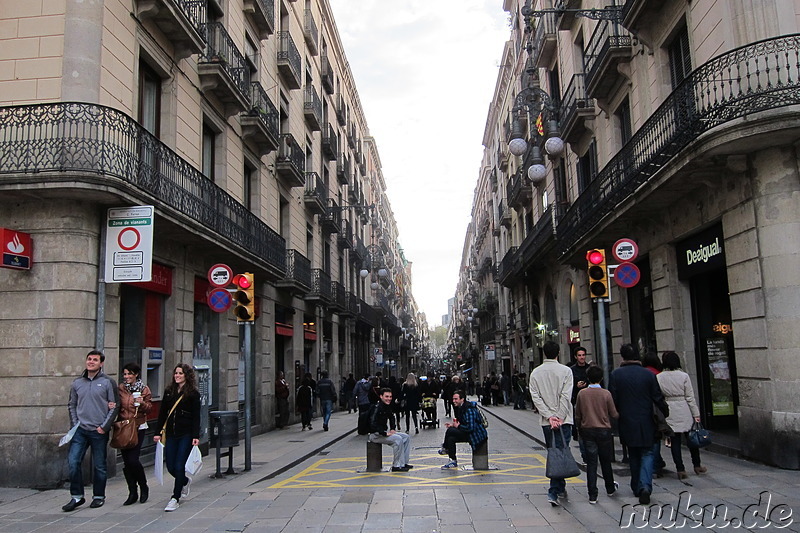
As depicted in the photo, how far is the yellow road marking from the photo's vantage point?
9.49 m

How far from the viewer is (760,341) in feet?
33.3

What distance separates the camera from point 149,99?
1327 cm

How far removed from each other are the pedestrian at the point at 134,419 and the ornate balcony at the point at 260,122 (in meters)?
10.7

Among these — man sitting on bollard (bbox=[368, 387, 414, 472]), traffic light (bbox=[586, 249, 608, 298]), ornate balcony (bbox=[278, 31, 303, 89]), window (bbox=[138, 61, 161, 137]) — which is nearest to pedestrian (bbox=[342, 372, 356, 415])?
ornate balcony (bbox=[278, 31, 303, 89])

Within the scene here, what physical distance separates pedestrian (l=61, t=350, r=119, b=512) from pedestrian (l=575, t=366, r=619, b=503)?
18.9 feet

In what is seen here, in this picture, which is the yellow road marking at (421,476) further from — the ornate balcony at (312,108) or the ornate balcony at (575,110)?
the ornate balcony at (312,108)

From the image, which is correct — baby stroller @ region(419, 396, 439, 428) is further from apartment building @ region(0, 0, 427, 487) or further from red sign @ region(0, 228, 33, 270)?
red sign @ region(0, 228, 33, 270)

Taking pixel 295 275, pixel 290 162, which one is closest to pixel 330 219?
pixel 295 275

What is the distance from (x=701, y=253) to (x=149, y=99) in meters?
11.4

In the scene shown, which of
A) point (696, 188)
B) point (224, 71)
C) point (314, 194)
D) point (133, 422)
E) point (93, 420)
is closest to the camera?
point (93, 420)

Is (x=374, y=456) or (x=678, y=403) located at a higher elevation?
(x=678, y=403)

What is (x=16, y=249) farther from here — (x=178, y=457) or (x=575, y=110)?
(x=575, y=110)

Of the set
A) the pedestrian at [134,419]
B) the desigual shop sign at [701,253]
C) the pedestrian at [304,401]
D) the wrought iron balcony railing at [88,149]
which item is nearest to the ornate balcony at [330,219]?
the pedestrian at [304,401]

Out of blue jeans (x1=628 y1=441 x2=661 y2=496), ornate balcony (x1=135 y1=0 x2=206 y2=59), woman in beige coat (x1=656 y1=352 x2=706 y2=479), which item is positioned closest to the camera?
blue jeans (x1=628 y1=441 x2=661 y2=496)
